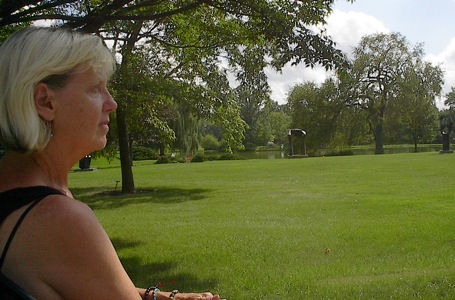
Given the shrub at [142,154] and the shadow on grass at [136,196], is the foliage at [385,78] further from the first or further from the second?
the shadow on grass at [136,196]

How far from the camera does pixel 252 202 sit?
1366 centimetres

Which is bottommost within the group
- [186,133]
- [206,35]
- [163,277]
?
[163,277]

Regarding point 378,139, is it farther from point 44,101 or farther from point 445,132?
point 44,101

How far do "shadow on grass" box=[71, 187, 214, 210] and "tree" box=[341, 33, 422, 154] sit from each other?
36.3 meters

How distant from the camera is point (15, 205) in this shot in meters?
1.24

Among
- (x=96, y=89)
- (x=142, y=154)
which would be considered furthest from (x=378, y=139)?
(x=96, y=89)

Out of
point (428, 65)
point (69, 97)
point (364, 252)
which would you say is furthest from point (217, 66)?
point (428, 65)

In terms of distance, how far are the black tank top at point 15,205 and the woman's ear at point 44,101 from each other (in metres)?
0.20

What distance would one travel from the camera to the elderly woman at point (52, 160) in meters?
1.21

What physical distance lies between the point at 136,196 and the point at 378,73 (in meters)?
40.7

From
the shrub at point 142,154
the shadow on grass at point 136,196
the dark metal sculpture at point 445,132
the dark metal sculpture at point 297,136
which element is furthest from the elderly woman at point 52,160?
the shrub at point 142,154

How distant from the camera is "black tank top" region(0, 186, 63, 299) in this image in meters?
1.20

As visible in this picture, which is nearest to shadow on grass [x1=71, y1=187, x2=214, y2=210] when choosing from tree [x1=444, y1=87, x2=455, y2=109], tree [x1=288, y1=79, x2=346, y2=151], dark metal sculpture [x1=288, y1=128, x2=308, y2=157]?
dark metal sculpture [x1=288, y1=128, x2=308, y2=157]

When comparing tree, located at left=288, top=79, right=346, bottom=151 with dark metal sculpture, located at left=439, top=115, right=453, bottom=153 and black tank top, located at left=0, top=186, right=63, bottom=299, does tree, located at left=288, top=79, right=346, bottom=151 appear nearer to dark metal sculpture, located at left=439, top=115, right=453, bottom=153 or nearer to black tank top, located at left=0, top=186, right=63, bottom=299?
dark metal sculpture, located at left=439, top=115, right=453, bottom=153
